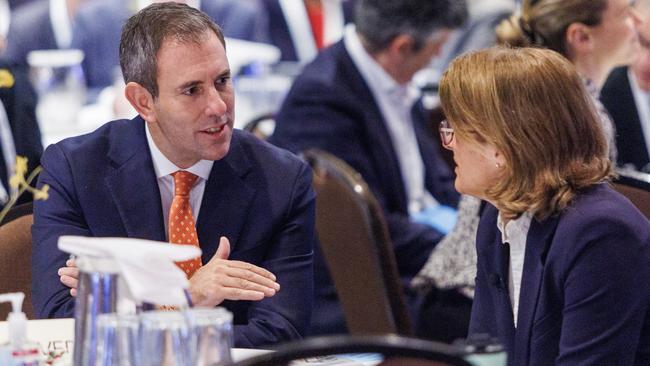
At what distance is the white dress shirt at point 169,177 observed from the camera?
2.63 meters

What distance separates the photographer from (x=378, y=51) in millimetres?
4723

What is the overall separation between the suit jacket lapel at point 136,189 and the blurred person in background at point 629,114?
6.98 feet

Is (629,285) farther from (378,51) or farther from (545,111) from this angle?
(378,51)

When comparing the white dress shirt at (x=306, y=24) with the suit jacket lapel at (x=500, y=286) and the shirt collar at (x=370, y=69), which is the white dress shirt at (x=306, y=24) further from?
the suit jacket lapel at (x=500, y=286)

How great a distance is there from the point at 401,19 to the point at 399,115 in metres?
0.39

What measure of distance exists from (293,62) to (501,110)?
5285mm

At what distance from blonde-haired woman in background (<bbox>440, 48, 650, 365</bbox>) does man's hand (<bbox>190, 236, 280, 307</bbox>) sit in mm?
473

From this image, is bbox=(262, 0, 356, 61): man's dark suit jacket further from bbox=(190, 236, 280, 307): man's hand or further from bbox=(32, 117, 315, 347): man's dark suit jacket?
bbox=(190, 236, 280, 307): man's hand

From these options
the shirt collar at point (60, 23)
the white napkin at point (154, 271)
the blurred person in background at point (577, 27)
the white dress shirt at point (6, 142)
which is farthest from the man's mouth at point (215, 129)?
the shirt collar at point (60, 23)

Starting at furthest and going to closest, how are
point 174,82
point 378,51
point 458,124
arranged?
point 378,51, point 174,82, point 458,124

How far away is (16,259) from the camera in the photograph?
2.74 meters

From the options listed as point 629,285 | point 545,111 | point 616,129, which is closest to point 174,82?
Answer: point 545,111

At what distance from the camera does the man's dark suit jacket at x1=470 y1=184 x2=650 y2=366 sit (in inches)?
82.9

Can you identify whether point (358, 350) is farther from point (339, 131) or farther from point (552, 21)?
point (339, 131)
